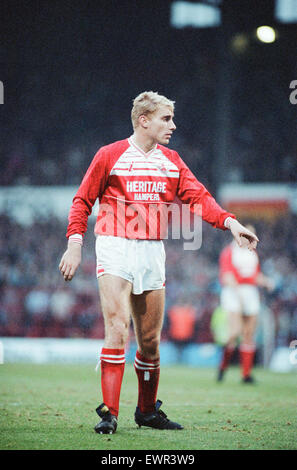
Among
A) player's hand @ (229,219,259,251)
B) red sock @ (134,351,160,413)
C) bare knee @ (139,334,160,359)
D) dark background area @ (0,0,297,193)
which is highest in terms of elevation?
dark background area @ (0,0,297,193)

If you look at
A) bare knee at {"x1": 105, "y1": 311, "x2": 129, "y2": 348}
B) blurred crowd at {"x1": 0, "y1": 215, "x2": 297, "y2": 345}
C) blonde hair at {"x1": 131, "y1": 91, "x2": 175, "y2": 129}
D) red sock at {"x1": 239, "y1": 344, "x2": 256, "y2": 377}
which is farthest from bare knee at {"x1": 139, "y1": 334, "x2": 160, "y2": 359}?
blurred crowd at {"x1": 0, "y1": 215, "x2": 297, "y2": 345}

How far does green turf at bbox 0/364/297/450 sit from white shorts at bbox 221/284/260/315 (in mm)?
1055

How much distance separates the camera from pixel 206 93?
2427 centimetres

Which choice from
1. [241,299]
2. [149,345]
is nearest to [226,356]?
[241,299]

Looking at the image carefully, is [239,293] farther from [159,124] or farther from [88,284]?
[88,284]

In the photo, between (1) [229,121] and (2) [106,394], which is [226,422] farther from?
(1) [229,121]

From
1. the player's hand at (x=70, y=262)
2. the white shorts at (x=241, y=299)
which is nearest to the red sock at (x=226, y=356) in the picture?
the white shorts at (x=241, y=299)

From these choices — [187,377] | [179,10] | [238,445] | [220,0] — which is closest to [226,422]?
[238,445]

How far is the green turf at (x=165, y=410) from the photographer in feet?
14.1

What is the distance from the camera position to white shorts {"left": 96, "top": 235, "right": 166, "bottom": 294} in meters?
4.77

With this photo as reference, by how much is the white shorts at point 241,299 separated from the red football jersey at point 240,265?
120mm

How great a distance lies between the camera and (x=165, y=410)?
6238 mm

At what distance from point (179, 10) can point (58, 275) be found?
755 centimetres

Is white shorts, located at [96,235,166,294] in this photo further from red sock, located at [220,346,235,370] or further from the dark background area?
the dark background area
